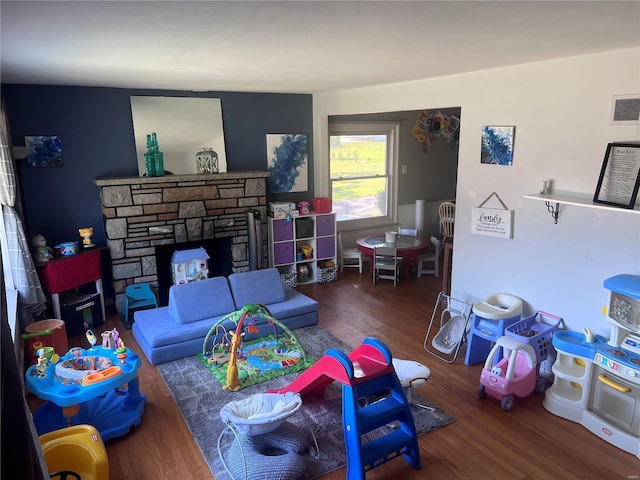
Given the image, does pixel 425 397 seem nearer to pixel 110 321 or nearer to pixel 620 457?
pixel 620 457

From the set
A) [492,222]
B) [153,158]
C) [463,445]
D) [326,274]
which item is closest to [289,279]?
[326,274]

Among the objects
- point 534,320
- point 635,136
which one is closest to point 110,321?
point 534,320

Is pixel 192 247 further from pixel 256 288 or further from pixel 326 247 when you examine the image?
pixel 326 247

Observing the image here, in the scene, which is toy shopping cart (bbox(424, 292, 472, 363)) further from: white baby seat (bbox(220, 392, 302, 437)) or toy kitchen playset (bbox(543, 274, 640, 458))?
white baby seat (bbox(220, 392, 302, 437))

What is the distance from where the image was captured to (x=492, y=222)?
390cm

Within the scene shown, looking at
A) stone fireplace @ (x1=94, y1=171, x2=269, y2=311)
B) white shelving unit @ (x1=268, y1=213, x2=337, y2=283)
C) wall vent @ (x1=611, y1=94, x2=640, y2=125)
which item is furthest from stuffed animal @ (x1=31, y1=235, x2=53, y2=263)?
wall vent @ (x1=611, y1=94, x2=640, y2=125)

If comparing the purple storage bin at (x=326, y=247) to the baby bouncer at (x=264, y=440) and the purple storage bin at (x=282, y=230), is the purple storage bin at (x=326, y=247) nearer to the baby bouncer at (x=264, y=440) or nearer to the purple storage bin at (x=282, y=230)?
the purple storage bin at (x=282, y=230)

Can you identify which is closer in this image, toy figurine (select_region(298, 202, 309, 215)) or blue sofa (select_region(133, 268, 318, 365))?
blue sofa (select_region(133, 268, 318, 365))

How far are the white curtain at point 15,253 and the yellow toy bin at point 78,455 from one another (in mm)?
1842

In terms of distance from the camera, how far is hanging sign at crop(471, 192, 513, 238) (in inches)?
149

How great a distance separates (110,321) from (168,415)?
1921mm

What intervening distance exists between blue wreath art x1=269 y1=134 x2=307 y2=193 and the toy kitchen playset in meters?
3.72

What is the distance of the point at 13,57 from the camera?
2795 millimetres

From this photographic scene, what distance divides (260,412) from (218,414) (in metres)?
0.57
